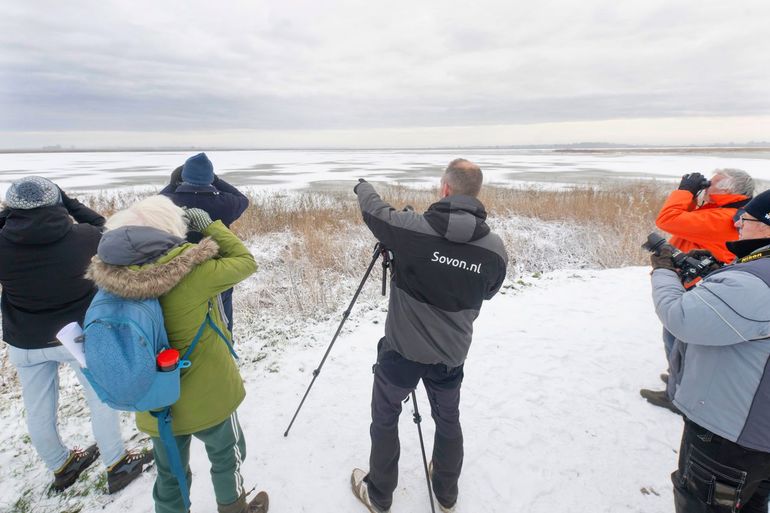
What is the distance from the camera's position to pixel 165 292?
1.70 metres

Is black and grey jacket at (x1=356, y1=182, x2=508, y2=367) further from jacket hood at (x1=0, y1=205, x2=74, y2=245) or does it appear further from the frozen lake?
the frozen lake

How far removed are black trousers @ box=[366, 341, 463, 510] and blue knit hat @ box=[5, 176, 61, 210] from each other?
2201mm

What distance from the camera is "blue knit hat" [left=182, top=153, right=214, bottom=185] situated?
10.9ft

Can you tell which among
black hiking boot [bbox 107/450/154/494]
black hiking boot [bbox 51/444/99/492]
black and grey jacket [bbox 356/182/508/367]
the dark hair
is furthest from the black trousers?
black hiking boot [bbox 51/444/99/492]

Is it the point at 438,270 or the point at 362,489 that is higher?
the point at 438,270

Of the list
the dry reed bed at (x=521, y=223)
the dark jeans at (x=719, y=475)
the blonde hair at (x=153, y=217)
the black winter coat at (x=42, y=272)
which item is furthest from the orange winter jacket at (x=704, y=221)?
the dry reed bed at (x=521, y=223)

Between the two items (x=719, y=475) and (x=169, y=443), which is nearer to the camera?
(x=719, y=475)

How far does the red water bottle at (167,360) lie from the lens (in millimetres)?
1693

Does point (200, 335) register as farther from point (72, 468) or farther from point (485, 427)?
point (485, 427)

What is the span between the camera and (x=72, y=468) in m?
2.84

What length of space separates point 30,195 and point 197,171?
1.27 metres

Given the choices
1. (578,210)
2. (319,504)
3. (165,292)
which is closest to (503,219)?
(578,210)

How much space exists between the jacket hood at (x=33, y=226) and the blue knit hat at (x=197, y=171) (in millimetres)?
1162

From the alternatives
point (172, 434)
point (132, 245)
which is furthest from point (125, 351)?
point (172, 434)
